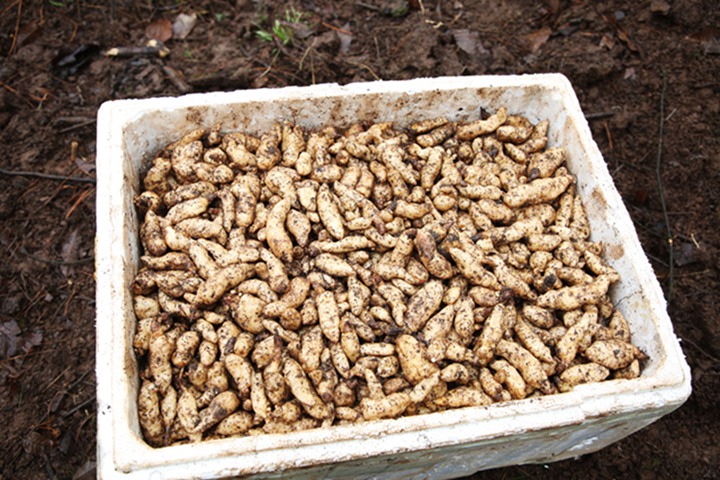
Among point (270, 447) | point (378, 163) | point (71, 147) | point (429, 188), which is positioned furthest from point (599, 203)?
point (71, 147)

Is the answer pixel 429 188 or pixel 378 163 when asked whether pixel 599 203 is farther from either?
pixel 378 163

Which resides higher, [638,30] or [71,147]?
[638,30]

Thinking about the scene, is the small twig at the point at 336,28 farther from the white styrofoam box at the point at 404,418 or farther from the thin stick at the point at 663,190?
the thin stick at the point at 663,190

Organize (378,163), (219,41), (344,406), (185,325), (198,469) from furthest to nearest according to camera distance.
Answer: (219,41) < (378,163) < (185,325) < (344,406) < (198,469)

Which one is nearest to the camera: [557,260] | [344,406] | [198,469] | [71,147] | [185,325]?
[198,469]

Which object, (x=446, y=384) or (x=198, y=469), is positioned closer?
(x=198, y=469)

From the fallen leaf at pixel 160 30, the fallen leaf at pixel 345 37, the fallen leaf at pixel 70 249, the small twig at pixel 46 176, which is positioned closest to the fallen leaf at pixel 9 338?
the fallen leaf at pixel 70 249

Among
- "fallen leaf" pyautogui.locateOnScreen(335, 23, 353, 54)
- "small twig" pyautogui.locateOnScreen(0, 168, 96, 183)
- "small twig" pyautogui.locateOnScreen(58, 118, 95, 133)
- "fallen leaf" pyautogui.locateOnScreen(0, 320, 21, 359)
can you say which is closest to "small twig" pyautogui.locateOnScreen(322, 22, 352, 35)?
"fallen leaf" pyautogui.locateOnScreen(335, 23, 353, 54)
